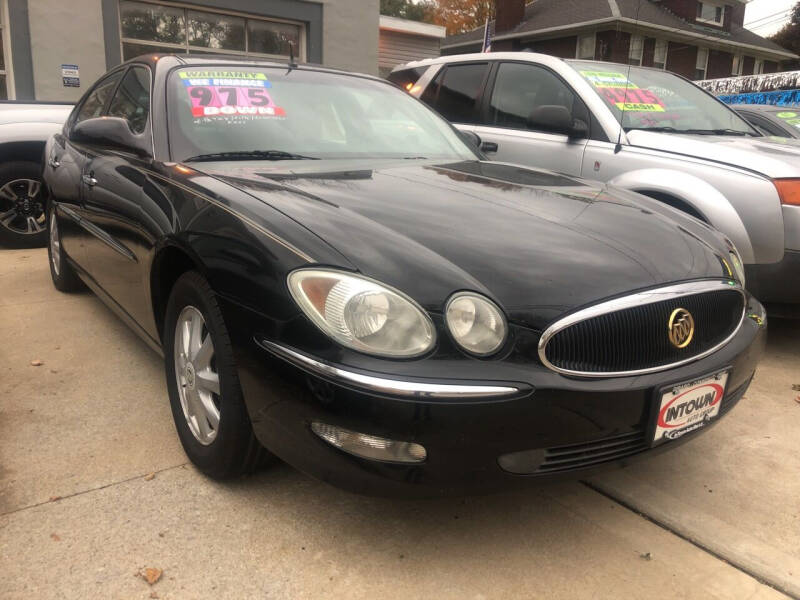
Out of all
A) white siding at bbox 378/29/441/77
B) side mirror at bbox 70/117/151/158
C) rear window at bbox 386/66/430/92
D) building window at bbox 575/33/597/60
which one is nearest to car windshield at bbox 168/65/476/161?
side mirror at bbox 70/117/151/158

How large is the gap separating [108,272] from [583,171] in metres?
2.93

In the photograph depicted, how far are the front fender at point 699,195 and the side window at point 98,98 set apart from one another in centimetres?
302

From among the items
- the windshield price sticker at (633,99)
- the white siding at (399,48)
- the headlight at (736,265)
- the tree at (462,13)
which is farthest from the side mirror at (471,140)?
the tree at (462,13)

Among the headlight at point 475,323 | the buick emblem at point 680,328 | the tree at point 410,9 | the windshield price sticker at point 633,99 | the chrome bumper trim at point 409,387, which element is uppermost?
the tree at point 410,9

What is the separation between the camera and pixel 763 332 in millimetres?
2477

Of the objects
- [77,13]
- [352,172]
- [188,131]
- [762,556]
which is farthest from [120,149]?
[77,13]

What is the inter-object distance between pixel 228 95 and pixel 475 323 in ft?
5.89

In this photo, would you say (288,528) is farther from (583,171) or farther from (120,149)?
(583,171)

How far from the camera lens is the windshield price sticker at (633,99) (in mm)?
4570

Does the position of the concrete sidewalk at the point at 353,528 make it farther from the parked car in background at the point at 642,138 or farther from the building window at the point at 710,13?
the building window at the point at 710,13

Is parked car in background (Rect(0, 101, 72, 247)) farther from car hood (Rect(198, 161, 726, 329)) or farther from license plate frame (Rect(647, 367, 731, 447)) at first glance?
license plate frame (Rect(647, 367, 731, 447))

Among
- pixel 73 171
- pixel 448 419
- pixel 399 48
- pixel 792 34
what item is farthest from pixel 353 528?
pixel 792 34

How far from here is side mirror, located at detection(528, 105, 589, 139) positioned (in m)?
4.35

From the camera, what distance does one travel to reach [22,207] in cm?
610
